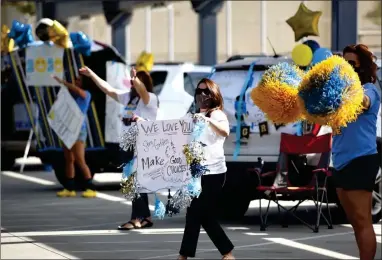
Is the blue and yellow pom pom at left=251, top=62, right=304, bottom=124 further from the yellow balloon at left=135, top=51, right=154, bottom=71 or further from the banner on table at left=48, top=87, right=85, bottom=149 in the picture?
the yellow balloon at left=135, top=51, right=154, bottom=71

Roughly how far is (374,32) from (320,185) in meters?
35.9

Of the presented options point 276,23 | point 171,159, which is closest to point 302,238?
point 171,159

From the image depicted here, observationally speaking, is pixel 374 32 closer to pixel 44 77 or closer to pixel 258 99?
pixel 44 77

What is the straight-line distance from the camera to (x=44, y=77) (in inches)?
725

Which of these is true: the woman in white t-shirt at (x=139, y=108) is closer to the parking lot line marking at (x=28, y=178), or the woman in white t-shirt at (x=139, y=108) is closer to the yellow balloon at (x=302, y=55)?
the yellow balloon at (x=302, y=55)

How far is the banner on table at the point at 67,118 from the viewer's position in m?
17.8

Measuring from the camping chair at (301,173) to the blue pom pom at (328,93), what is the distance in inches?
188

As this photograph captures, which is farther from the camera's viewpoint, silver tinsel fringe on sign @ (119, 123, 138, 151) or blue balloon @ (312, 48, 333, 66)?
blue balloon @ (312, 48, 333, 66)

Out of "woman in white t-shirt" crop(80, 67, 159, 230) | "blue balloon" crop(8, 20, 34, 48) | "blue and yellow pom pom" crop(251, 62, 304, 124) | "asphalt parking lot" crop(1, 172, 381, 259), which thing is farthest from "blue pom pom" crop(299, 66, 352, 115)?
"blue balloon" crop(8, 20, 34, 48)

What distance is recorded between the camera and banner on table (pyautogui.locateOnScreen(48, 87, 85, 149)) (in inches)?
701

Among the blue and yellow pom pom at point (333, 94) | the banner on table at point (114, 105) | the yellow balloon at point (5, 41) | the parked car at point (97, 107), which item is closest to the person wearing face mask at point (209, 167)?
the blue and yellow pom pom at point (333, 94)

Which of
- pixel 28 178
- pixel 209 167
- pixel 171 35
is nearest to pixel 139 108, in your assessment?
pixel 209 167

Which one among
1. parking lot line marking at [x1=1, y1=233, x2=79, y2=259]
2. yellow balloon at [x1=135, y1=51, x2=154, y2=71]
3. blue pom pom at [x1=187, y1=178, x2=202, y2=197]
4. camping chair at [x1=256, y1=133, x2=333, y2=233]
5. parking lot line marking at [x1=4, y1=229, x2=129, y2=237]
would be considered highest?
yellow balloon at [x1=135, y1=51, x2=154, y2=71]

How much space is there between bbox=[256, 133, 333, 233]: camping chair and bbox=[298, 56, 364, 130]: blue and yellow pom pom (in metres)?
4.70
